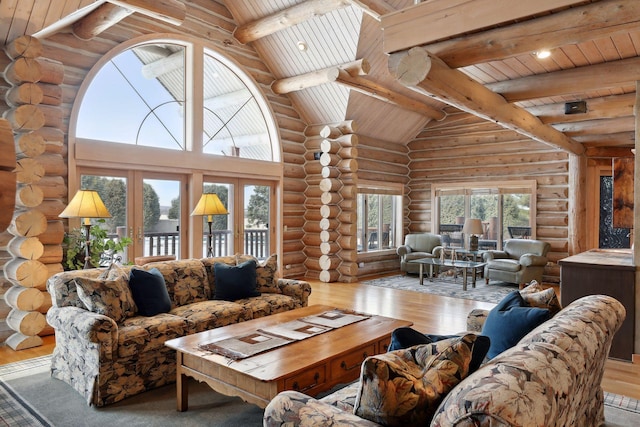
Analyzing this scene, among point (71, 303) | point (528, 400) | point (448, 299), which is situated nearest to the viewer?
point (528, 400)

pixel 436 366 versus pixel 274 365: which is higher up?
pixel 436 366

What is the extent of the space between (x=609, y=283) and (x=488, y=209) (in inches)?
208

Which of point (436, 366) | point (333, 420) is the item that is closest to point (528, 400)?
point (436, 366)

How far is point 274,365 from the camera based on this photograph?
8.39 ft

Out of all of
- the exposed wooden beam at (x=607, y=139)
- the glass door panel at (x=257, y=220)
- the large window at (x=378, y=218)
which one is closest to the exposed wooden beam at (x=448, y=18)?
the glass door panel at (x=257, y=220)

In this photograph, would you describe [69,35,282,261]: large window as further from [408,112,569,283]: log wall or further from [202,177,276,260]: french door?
[408,112,569,283]: log wall

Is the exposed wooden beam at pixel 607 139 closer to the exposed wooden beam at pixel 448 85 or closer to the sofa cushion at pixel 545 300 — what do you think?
the exposed wooden beam at pixel 448 85

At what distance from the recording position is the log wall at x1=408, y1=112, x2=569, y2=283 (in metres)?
8.40

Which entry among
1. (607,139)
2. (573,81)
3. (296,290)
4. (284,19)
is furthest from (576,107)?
(284,19)

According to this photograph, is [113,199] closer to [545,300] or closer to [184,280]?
[184,280]

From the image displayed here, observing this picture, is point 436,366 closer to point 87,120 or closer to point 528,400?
point 528,400

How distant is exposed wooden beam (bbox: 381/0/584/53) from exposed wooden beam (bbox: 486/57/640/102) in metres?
1.78

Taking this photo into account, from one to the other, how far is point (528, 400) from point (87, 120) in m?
5.92

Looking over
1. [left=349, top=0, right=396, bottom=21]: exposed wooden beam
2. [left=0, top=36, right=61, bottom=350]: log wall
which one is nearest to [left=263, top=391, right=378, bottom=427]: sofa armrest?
[left=0, top=36, right=61, bottom=350]: log wall
